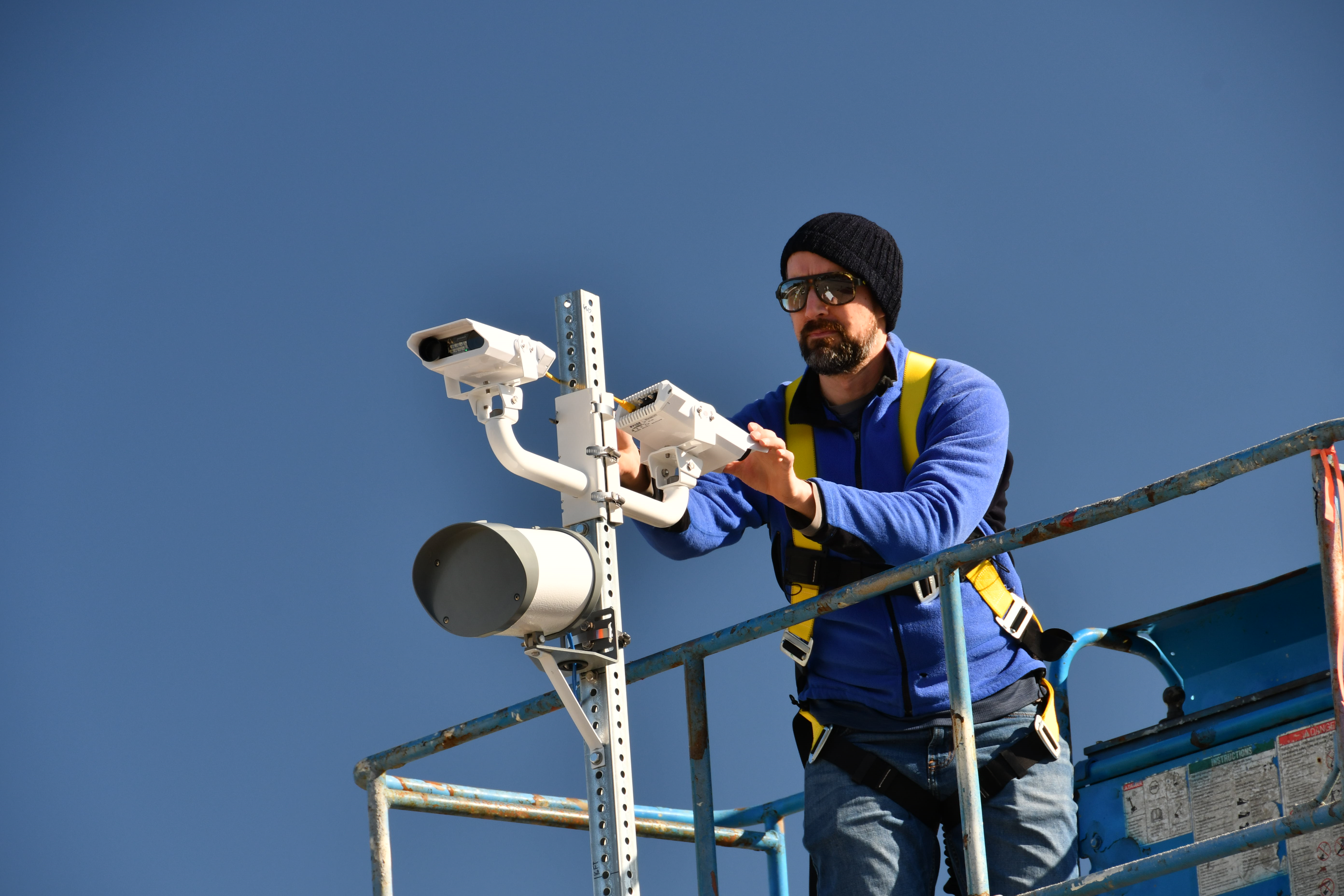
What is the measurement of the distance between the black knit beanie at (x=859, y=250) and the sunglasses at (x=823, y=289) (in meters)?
0.03

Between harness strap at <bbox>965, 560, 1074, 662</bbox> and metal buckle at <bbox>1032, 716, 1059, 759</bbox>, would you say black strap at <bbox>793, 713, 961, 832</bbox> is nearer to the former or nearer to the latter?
metal buckle at <bbox>1032, 716, 1059, 759</bbox>

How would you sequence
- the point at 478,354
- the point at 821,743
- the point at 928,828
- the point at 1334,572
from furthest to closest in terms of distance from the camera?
the point at 821,743 → the point at 928,828 → the point at 478,354 → the point at 1334,572

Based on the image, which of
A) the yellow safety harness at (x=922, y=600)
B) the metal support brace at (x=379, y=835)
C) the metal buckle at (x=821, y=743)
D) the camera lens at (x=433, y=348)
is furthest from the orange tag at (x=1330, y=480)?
the metal support brace at (x=379, y=835)

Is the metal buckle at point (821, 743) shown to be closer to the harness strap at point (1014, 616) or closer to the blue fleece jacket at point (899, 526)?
the blue fleece jacket at point (899, 526)

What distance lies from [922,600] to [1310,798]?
111cm

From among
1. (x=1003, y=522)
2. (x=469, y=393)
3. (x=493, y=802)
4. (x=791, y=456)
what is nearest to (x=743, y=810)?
(x=493, y=802)

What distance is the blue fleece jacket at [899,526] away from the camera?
474cm

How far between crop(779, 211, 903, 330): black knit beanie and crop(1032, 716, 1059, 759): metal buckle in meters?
1.40

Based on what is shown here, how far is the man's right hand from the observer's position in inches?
190

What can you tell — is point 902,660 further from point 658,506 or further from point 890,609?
point 658,506

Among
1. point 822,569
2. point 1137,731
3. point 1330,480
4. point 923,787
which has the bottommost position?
point 923,787

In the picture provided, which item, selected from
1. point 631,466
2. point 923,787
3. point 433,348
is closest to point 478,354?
point 433,348

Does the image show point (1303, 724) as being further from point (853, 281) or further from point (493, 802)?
point (493, 802)

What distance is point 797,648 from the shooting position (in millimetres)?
4977
